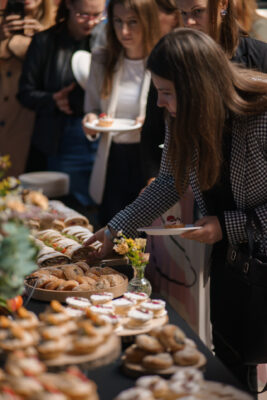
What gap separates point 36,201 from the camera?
1525 millimetres

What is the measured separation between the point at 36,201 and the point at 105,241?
1.00m

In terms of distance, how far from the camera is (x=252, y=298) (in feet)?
7.11

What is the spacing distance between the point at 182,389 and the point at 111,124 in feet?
8.27

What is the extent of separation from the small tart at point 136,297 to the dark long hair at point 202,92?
0.42 metres

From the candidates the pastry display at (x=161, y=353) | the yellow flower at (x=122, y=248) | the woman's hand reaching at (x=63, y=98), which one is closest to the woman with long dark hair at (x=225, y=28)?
the yellow flower at (x=122, y=248)

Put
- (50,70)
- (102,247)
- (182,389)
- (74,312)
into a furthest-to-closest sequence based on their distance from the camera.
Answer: (50,70) → (102,247) → (74,312) → (182,389)

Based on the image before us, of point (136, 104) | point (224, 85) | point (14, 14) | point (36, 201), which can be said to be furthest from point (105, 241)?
point (14, 14)

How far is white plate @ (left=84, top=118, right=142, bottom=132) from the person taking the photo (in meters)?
3.71

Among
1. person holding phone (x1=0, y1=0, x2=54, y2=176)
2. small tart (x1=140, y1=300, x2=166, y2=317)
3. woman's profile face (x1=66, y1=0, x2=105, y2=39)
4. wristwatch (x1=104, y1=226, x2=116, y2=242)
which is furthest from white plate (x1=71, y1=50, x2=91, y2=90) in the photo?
small tart (x1=140, y1=300, x2=166, y2=317)

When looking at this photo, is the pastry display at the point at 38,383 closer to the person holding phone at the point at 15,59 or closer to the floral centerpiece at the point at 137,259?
the floral centerpiece at the point at 137,259

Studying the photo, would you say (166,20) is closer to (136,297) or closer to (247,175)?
(247,175)

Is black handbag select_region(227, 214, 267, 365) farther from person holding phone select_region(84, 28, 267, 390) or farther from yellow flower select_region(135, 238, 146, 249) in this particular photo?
yellow flower select_region(135, 238, 146, 249)

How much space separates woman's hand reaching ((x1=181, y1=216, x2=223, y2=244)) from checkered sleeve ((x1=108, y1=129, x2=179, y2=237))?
0.24 m

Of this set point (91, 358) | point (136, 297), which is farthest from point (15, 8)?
point (91, 358)
